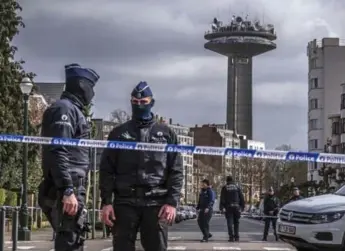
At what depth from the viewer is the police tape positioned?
305 inches

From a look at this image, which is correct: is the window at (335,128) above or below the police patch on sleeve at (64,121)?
above

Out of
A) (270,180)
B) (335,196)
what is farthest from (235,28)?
(335,196)

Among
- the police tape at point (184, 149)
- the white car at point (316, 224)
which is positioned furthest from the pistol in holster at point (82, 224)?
the white car at point (316, 224)

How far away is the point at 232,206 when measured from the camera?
2361 cm

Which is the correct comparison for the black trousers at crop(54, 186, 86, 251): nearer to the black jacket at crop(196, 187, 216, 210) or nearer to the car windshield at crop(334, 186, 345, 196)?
the car windshield at crop(334, 186, 345, 196)

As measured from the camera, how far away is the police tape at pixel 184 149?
7746 mm

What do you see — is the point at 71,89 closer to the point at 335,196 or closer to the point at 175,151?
the point at 175,151

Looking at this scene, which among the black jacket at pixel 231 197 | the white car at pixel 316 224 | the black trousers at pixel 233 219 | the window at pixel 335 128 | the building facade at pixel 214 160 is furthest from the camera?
the building facade at pixel 214 160

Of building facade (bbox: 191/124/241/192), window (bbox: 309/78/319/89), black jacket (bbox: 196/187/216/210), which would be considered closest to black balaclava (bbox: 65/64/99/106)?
black jacket (bbox: 196/187/216/210)

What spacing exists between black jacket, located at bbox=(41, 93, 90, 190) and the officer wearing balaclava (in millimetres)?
330

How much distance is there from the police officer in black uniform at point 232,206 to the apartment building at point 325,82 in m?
76.6

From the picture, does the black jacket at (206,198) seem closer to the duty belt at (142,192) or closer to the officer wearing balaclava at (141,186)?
the officer wearing balaclava at (141,186)

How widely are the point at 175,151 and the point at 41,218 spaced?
95.0ft

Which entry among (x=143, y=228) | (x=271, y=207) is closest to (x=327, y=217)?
(x=143, y=228)
